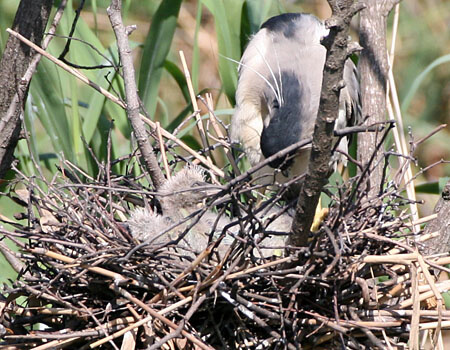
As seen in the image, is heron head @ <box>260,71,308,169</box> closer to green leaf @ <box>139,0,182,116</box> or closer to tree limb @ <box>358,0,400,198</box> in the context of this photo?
tree limb @ <box>358,0,400,198</box>

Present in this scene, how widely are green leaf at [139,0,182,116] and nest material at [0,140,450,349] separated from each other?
0.75m

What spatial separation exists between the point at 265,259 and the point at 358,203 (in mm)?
230

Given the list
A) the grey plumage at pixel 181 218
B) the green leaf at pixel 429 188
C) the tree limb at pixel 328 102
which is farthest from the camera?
the green leaf at pixel 429 188

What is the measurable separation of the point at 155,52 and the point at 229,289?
1.05 meters

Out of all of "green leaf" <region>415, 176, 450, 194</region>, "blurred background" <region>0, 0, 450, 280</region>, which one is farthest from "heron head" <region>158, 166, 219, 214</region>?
"green leaf" <region>415, 176, 450, 194</region>

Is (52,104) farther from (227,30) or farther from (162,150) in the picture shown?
(227,30)

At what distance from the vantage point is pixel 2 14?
2139 mm

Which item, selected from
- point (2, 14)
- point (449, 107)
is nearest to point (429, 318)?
point (2, 14)

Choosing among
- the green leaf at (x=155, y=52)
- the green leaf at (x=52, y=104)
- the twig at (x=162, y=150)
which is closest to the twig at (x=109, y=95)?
the twig at (x=162, y=150)

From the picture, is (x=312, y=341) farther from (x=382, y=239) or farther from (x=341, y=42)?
(x=341, y=42)

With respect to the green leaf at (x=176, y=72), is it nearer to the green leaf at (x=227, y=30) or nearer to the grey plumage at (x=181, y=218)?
the green leaf at (x=227, y=30)

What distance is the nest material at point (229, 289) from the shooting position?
139cm

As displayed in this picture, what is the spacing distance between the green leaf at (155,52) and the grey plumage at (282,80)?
0.30m

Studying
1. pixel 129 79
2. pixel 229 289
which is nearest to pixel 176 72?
pixel 129 79
